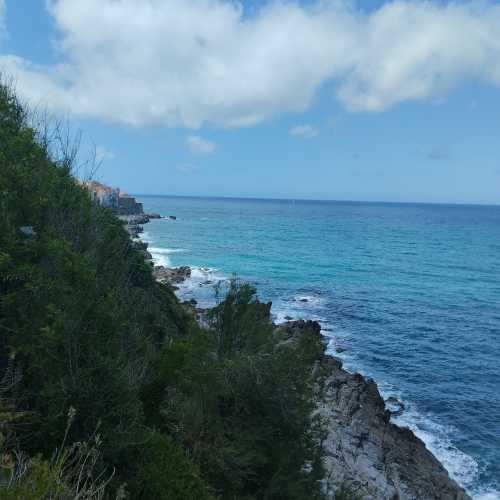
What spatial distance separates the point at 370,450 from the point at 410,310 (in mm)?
24191

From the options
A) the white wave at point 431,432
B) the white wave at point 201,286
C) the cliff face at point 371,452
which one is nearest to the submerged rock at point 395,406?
the white wave at point 431,432

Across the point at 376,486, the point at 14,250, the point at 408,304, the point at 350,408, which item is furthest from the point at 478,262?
the point at 14,250

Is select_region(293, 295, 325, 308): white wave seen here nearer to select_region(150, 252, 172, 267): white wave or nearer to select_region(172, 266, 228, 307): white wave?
select_region(172, 266, 228, 307): white wave

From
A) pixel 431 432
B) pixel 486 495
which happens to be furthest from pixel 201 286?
pixel 486 495

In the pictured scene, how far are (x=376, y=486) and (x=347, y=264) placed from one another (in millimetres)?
50353

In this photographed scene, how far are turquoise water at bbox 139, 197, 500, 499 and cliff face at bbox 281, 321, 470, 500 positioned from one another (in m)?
1.50

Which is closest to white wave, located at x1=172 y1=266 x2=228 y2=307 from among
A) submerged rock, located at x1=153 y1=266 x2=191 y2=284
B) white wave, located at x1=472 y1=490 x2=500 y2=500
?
submerged rock, located at x1=153 y1=266 x2=191 y2=284

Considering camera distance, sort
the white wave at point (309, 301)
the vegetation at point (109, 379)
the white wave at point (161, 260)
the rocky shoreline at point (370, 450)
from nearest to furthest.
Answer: the vegetation at point (109, 379), the rocky shoreline at point (370, 450), the white wave at point (309, 301), the white wave at point (161, 260)

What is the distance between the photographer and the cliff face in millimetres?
18188

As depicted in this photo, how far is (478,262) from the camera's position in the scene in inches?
2741

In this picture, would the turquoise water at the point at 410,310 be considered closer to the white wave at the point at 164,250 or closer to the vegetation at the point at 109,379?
the white wave at the point at 164,250

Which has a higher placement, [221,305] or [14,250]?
[14,250]

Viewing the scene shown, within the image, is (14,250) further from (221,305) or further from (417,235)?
(417,235)

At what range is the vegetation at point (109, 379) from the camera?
28.1 ft
